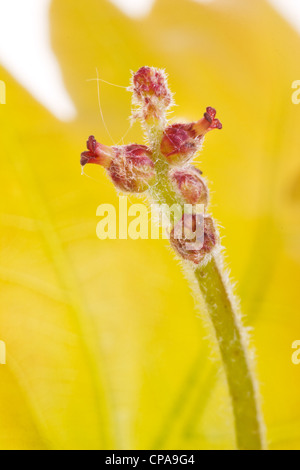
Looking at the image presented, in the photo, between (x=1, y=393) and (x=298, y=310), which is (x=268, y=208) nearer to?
(x=298, y=310)

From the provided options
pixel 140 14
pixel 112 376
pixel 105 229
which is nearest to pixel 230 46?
pixel 140 14

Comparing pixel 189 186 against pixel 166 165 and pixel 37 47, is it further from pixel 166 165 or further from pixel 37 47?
pixel 37 47

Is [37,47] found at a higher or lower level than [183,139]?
higher

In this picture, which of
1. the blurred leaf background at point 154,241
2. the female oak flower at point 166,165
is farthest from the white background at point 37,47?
the female oak flower at point 166,165

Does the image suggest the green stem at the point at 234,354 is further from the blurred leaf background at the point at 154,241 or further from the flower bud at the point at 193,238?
the blurred leaf background at the point at 154,241

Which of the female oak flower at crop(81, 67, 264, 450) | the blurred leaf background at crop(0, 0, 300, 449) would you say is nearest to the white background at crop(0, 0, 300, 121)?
the blurred leaf background at crop(0, 0, 300, 449)

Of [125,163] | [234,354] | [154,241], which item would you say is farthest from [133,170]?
[154,241]
